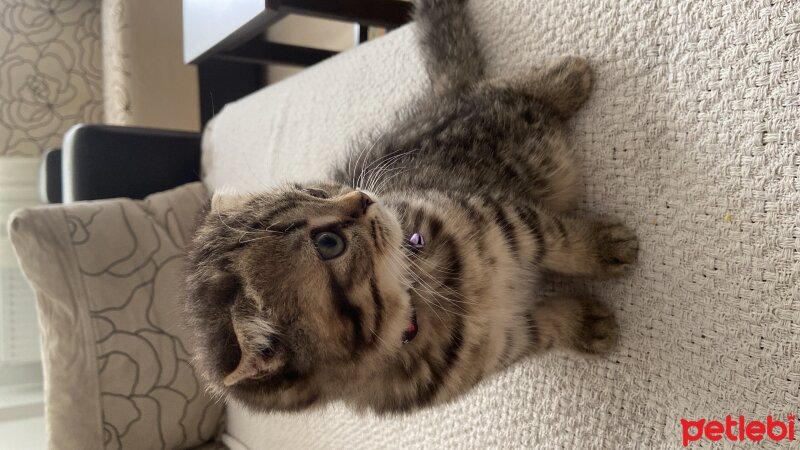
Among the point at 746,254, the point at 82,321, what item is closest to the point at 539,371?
the point at 746,254

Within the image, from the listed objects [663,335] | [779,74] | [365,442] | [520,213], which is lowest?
[365,442]

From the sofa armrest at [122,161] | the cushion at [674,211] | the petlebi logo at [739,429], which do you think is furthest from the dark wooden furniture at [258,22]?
the petlebi logo at [739,429]

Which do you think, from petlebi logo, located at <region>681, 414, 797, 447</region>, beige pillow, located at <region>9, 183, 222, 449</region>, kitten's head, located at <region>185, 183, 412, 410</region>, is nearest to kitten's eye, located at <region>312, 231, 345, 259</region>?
kitten's head, located at <region>185, 183, 412, 410</region>

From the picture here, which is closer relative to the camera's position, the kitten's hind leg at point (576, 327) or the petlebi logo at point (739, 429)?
the petlebi logo at point (739, 429)

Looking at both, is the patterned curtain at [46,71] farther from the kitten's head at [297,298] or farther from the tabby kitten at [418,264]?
the kitten's head at [297,298]

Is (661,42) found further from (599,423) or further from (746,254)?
(599,423)

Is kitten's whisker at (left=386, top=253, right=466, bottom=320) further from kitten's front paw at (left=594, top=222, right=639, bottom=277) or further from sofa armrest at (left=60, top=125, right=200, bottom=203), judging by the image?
sofa armrest at (left=60, top=125, right=200, bottom=203)
